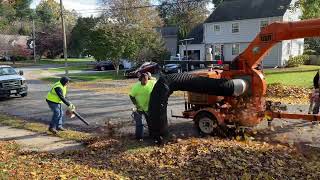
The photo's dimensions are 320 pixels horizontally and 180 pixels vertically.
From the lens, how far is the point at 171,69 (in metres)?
38.0

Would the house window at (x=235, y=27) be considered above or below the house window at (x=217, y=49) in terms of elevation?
above

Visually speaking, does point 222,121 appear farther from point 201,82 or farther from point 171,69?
point 171,69

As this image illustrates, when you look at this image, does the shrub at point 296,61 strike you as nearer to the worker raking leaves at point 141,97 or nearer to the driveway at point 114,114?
the driveway at point 114,114

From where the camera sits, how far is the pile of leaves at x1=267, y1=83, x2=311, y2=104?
19487 millimetres

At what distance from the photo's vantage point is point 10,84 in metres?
23.6

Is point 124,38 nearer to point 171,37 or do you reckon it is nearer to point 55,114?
point 55,114

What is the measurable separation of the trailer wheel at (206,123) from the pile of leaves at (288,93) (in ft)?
28.8

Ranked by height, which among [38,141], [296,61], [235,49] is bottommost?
[38,141]

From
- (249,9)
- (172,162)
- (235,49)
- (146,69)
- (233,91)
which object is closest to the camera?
(172,162)

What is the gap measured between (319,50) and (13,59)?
50.4 meters

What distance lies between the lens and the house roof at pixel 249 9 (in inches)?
1698

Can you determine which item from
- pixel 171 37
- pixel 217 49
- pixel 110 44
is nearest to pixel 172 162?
pixel 110 44

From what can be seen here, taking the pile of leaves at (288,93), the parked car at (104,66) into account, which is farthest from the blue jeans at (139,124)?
the parked car at (104,66)

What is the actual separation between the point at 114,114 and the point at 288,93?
868 cm
